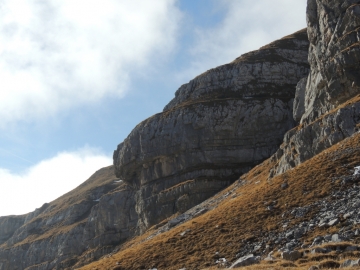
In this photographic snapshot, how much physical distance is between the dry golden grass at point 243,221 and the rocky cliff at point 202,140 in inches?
1675

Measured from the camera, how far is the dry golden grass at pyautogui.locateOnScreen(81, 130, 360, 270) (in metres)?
33.8

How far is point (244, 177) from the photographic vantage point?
74.4 meters

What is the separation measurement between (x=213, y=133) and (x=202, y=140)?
305cm

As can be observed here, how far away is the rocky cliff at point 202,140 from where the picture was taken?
86.4m

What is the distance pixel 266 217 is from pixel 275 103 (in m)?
56.4

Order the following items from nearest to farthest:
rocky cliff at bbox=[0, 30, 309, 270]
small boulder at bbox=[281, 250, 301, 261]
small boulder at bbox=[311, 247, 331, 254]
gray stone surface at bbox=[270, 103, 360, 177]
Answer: small boulder at bbox=[311, 247, 331, 254]
small boulder at bbox=[281, 250, 301, 261]
gray stone surface at bbox=[270, 103, 360, 177]
rocky cliff at bbox=[0, 30, 309, 270]

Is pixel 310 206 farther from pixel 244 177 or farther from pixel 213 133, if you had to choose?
pixel 213 133

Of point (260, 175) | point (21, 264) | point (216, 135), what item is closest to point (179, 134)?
point (216, 135)

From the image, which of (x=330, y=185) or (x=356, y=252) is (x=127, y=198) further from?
(x=356, y=252)

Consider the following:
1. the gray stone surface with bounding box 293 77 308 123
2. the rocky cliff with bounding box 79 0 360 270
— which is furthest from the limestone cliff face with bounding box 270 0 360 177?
the gray stone surface with bounding box 293 77 308 123

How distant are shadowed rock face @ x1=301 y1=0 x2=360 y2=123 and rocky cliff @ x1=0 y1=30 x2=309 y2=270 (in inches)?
910

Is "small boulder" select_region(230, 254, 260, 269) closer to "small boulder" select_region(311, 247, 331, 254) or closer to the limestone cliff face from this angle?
"small boulder" select_region(311, 247, 331, 254)

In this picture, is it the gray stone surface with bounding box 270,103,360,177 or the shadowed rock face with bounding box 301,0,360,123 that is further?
the shadowed rock face with bounding box 301,0,360,123

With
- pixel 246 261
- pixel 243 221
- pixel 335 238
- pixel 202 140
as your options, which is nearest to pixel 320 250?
pixel 335 238
